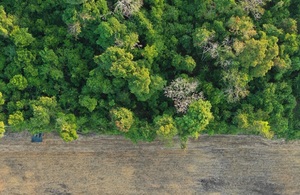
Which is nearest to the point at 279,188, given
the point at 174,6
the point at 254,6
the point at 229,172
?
the point at 229,172

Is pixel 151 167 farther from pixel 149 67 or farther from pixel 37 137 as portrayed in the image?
pixel 37 137

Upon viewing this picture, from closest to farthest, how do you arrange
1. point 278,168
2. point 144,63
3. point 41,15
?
point 144,63, point 41,15, point 278,168

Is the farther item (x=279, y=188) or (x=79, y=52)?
(x=279, y=188)

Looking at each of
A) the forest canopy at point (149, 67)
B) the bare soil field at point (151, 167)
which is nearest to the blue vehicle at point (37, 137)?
the bare soil field at point (151, 167)

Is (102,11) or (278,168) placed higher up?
(102,11)

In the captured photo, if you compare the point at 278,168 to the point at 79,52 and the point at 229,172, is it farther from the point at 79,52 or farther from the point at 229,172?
the point at 79,52

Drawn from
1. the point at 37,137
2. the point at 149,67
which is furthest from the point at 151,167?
the point at 37,137

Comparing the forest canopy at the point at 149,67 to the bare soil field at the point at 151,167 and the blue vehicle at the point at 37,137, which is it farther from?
the bare soil field at the point at 151,167
